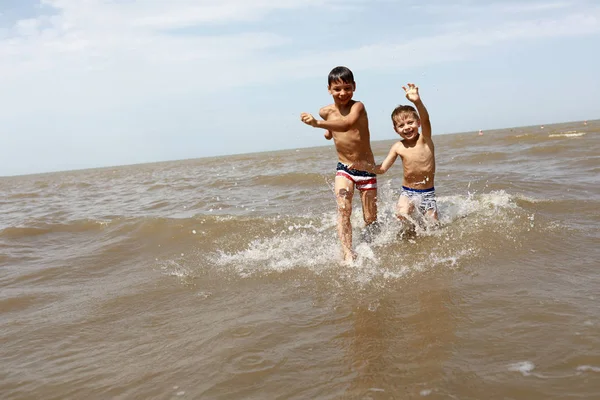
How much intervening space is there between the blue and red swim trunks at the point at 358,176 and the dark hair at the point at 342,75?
0.83 meters

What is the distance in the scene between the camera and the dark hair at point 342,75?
4250mm

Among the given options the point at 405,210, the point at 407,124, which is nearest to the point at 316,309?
the point at 405,210

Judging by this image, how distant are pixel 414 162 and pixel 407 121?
457mm

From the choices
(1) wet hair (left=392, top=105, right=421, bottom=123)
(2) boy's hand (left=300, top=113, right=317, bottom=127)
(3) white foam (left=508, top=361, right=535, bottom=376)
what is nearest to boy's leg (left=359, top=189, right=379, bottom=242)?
(1) wet hair (left=392, top=105, right=421, bottom=123)

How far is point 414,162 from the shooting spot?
5082 mm

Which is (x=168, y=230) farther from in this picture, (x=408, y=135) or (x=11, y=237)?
(x=408, y=135)

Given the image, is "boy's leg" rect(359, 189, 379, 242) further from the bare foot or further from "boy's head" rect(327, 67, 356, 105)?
"boy's head" rect(327, 67, 356, 105)

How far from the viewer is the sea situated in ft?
6.84

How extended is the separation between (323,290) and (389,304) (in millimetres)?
620

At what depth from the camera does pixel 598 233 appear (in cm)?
426

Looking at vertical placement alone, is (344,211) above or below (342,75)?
below

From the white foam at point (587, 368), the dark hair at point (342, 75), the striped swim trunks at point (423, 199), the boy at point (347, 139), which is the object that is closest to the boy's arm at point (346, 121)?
the boy at point (347, 139)

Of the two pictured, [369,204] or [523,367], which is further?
[369,204]

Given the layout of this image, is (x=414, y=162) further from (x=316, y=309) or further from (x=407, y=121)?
(x=316, y=309)
